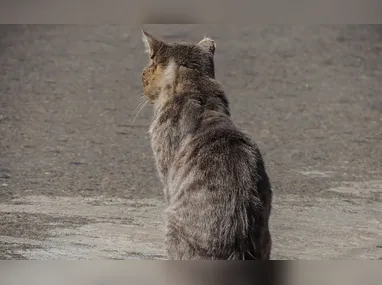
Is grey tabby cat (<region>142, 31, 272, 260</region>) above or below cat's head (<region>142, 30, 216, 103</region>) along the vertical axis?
below

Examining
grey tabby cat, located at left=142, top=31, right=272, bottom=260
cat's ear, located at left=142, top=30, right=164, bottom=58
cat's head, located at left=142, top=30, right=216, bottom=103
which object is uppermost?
cat's ear, located at left=142, top=30, right=164, bottom=58

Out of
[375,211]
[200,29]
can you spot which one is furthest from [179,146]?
[375,211]

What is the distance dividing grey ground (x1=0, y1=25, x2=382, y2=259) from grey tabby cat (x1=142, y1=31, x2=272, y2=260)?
0.48 feet

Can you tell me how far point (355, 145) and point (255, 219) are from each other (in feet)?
1.75

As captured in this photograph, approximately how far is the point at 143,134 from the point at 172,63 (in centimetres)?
29

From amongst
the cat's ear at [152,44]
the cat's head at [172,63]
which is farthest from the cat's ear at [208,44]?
the cat's ear at [152,44]

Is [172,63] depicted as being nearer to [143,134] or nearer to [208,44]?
[208,44]

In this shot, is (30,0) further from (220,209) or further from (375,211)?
(375,211)

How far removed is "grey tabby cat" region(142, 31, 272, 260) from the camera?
285cm

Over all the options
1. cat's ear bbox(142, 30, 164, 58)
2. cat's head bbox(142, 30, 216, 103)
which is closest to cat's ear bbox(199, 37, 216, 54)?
cat's head bbox(142, 30, 216, 103)

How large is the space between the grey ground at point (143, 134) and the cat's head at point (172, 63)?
8cm

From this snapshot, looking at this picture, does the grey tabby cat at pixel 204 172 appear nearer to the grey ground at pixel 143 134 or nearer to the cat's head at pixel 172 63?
the cat's head at pixel 172 63

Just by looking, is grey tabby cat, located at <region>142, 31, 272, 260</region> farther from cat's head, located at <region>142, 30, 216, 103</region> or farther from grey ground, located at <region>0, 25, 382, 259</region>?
grey ground, located at <region>0, 25, 382, 259</region>

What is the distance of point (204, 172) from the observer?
2859 millimetres
